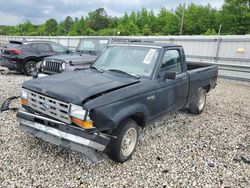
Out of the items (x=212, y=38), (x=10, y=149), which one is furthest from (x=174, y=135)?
(x=212, y=38)

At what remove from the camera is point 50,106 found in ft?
10.2

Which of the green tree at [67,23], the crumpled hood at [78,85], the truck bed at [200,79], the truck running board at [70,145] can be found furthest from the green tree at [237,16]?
the green tree at [67,23]

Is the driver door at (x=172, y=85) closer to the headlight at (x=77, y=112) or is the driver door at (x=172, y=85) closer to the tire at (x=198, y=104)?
the tire at (x=198, y=104)

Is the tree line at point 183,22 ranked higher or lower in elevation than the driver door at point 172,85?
higher

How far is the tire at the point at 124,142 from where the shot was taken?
126 inches

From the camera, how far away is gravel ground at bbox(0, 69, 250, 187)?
3062 millimetres

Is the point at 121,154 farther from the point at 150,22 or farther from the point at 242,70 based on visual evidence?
the point at 150,22

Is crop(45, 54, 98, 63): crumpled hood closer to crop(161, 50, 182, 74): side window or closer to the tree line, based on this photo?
crop(161, 50, 182, 74): side window

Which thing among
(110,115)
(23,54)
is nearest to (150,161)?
(110,115)

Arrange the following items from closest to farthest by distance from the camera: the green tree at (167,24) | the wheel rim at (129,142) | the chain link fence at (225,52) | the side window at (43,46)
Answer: the wheel rim at (129,142), the side window at (43,46), the chain link fence at (225,52), the green tree at (167,24)

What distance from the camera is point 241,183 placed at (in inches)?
127

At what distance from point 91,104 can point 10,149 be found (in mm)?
1829

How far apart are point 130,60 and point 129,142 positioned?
5.07 feet

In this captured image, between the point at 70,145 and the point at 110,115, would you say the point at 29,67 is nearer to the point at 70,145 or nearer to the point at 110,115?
the point at 70,145
